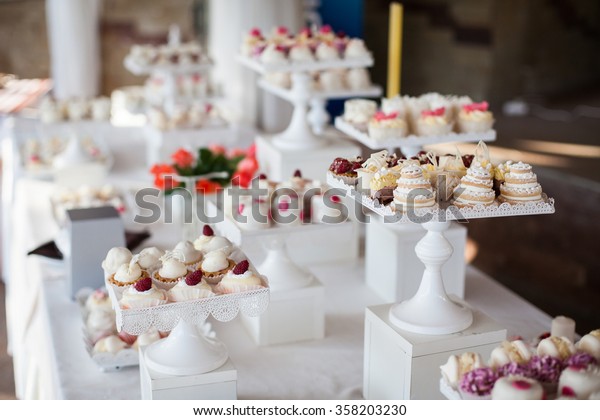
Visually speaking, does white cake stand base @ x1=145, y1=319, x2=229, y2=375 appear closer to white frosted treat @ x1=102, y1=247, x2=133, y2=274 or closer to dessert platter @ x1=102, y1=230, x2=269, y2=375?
dessert platter @ x1=102, y1=230, x2=269, y2=375

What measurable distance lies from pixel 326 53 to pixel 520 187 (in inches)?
66.7

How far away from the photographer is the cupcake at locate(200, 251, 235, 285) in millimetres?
2285

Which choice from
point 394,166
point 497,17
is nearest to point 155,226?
point 394,166

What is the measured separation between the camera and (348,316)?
10.2 feet

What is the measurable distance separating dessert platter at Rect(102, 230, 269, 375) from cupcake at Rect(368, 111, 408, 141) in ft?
3.03

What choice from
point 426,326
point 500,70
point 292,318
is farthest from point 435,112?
point 500,70

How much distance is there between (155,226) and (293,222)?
1371 mm

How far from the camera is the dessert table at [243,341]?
2578 millimetres

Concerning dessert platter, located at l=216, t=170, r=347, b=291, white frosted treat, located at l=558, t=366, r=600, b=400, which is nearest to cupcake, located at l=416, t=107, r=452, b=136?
dessert platter, located at l=216, t=170, r=347, b=291

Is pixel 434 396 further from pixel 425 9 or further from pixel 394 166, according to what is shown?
pixel 425 9

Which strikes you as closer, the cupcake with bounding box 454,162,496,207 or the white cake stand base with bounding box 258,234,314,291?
the cupcake with bounding box 454,162,496,207

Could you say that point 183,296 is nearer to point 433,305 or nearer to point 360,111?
point 433,305

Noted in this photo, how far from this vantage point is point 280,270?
113 inches

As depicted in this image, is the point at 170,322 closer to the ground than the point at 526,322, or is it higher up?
higher up
